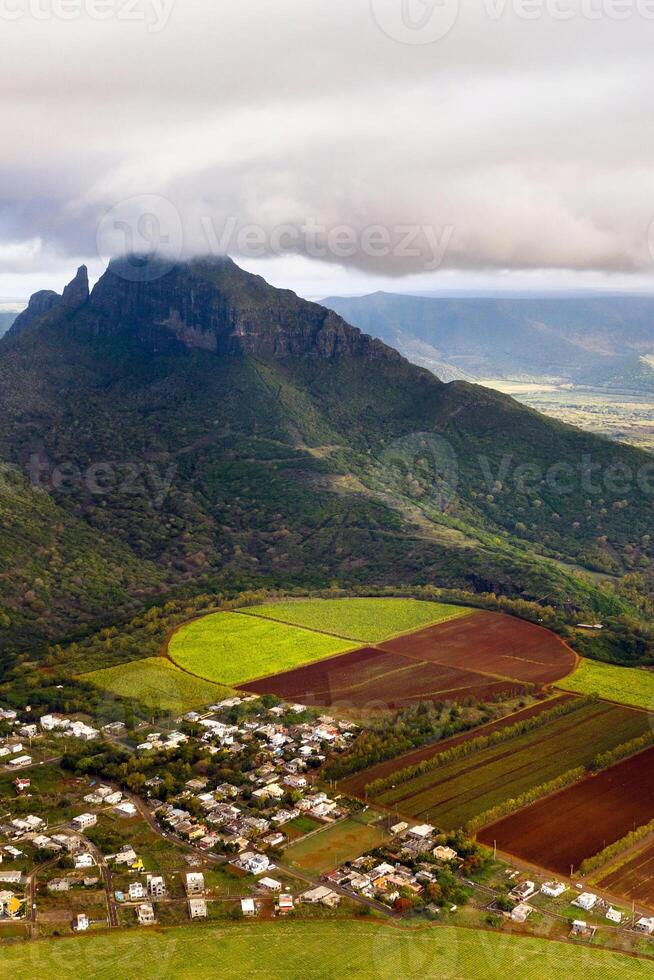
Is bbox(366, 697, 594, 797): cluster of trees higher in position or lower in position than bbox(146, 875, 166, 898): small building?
higher

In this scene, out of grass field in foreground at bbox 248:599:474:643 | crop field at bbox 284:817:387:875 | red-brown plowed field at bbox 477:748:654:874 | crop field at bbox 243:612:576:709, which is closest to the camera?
crop field at bbox 284:817:387:875

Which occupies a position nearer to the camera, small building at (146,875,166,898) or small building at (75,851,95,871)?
small building at (146,875,166,898)

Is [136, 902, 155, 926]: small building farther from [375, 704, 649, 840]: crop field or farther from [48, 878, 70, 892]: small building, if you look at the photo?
[375, 704, 649, 840]: crop field

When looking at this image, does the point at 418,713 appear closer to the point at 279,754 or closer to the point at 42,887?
the point at 279,754

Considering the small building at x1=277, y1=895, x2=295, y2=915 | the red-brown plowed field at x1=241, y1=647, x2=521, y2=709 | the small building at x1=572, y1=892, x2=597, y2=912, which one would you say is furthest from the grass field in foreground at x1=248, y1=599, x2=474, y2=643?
the small building at x1=277, y1=895, x2=295, y2=915

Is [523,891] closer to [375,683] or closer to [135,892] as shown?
[135,892]

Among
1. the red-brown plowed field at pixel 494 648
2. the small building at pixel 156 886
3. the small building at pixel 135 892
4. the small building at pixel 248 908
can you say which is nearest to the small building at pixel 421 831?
the small building at pixel 248 908

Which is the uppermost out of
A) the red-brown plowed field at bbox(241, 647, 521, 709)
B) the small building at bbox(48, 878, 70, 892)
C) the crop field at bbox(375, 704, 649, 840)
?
the red-brown plowed field at bbox(241, 647, 521, 709)
